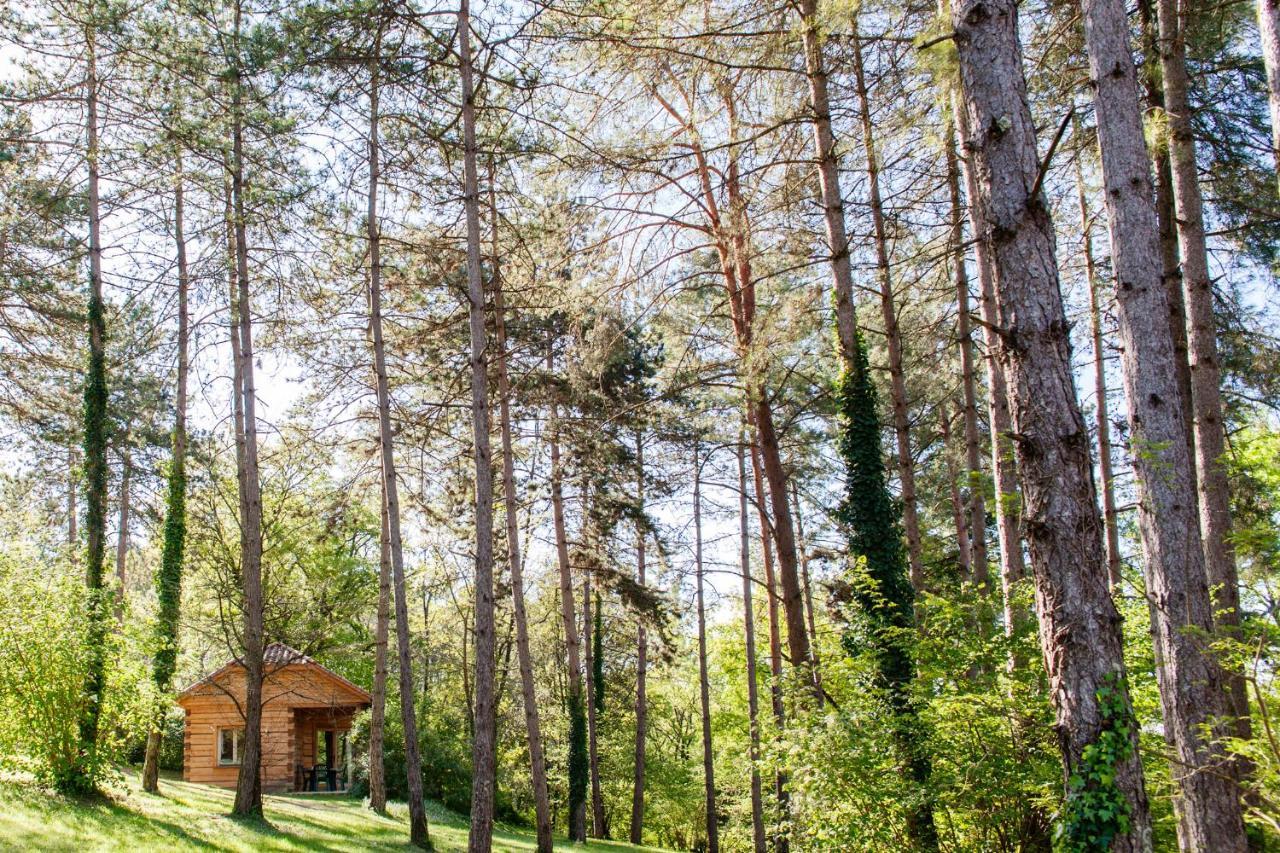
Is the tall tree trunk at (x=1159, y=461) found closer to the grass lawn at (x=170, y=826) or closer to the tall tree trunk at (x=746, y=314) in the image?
the tall tree trunk at (x=746, y=314)

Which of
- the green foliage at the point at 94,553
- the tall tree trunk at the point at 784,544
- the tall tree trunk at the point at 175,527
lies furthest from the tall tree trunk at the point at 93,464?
the tall tree trunk at the point at 784,544

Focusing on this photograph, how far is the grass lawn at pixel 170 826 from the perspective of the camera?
26.8 feet

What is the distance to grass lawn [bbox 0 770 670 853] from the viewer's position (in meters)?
8.17

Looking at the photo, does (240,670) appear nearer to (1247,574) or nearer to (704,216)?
(704,216)

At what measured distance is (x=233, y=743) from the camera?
880 inches

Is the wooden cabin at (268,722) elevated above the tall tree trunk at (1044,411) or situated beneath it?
situated beneath

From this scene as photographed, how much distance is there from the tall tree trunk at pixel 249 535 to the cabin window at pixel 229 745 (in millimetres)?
11774

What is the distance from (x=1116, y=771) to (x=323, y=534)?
13146mm

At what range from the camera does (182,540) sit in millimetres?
14453

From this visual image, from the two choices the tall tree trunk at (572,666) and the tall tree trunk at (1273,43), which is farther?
the tall tree trunk at (572,666)

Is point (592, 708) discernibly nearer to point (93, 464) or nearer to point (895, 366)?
point (93, 464)

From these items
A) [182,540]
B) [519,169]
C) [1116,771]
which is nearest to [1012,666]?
[1116,771]

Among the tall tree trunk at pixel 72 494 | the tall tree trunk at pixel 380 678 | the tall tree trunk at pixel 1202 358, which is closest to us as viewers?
the tall tree trunk at pixel 1202 358

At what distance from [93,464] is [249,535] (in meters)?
2.53
